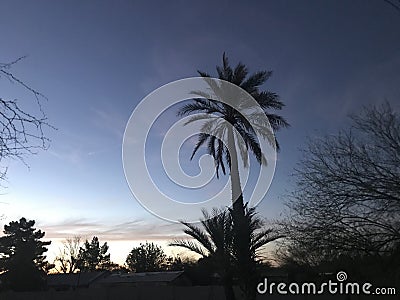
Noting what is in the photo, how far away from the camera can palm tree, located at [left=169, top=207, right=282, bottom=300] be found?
18.8m

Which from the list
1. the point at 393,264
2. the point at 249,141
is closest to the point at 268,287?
the point at 249,141

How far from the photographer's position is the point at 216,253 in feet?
63.8

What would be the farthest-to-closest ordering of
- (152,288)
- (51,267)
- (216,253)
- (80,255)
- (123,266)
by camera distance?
1. (123,266)
2. (80,255)
3. (51,267)
4. (152,288)
5. (216,253)

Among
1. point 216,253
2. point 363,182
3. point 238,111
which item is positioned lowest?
point 216,253

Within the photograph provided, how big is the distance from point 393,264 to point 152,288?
75.7 feet

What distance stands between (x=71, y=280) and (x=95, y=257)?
26980mm

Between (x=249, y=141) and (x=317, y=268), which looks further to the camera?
(x=249, y=141)

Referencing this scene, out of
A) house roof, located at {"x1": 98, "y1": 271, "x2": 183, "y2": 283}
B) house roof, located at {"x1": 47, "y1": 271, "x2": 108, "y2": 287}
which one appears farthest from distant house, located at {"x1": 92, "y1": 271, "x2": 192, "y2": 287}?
house roof, located at {"x1": 47, "y1": 271, "x2": 108, "y2": 287}

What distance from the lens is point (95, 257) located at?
82.4 meters

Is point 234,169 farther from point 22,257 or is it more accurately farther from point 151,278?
point 22,257

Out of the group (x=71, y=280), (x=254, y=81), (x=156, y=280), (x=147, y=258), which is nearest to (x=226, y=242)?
(x=254, y=81)

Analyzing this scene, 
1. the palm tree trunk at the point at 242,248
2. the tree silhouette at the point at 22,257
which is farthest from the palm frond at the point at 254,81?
the tree silhouette at the point at 22,257

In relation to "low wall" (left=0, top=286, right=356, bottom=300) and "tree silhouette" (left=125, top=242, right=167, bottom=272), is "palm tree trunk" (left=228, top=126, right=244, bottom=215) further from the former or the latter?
"tree silhouette" (left=125, top=242, right=167, bottom=272)

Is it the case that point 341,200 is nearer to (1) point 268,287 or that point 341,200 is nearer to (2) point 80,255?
(1) point 268,287
